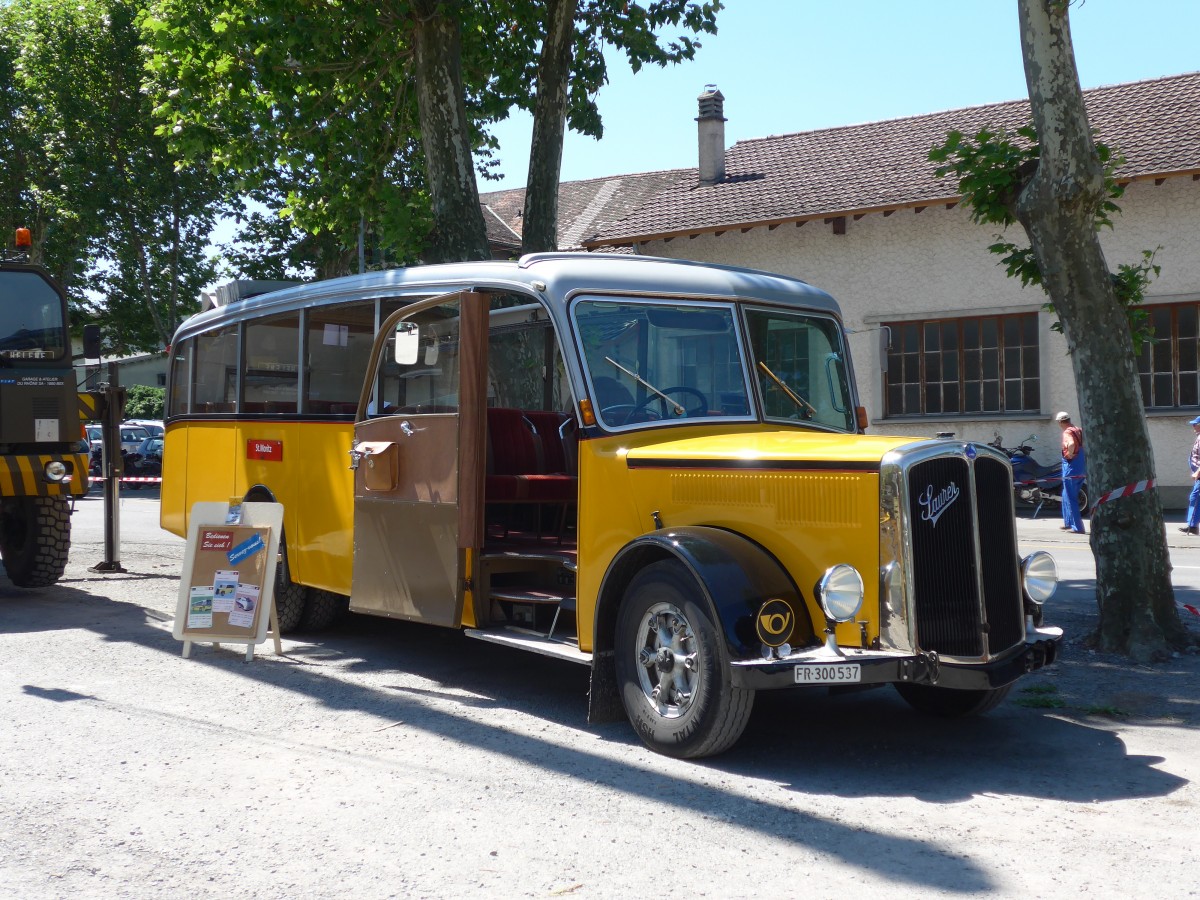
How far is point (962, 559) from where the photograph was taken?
18.7 ft

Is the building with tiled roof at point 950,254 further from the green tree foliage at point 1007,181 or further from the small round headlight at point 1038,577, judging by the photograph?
the small round headlight at point 1038,577

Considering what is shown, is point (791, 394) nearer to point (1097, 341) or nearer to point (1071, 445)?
point (1097, 341)

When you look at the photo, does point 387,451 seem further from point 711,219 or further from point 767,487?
point 711,219

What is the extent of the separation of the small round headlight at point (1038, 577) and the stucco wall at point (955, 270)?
15.0 m

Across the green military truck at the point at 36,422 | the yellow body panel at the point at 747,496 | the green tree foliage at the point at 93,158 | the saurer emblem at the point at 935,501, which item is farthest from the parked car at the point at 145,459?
the saurer emblem at the point at 935,501

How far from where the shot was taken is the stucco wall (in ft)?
69.7

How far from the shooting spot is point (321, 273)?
1553 inches

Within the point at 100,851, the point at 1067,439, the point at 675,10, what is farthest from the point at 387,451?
the point at 1067,439

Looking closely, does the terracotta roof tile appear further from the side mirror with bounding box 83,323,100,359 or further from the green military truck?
the green military truck

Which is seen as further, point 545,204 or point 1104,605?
point 545,204

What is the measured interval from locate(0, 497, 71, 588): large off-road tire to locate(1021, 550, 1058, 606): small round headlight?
29.5 feet

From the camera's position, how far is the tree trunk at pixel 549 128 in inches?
566

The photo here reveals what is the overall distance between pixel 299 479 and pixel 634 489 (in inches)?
142

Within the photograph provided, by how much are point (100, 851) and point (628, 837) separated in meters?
1.88
